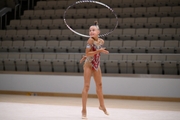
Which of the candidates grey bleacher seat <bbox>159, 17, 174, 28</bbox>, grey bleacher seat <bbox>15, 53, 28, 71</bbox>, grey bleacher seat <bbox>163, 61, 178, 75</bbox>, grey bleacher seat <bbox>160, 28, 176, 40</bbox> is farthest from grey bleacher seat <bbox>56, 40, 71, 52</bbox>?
grey bleacher seat <bbox>163, 61, 178, 75</bbox>

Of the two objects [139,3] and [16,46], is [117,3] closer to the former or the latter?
[139,3]

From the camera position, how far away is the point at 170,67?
26.7ft

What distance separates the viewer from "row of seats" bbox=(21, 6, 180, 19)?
34.7 feet

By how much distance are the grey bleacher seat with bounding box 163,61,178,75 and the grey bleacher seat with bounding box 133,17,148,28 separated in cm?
238

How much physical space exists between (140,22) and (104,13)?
1.53 m

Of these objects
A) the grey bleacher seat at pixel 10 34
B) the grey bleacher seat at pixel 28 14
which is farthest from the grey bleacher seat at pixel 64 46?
the grey bleacher seat at pixel 28 14

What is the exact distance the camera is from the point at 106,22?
10.6 meters

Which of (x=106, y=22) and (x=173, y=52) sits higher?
(x=106, y=22)

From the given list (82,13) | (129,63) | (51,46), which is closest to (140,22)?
(82,13)

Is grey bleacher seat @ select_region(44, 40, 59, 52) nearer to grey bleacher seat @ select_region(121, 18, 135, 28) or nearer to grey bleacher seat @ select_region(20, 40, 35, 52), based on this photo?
grey bleacher seat @ select_region(20, 40, 35, 52)

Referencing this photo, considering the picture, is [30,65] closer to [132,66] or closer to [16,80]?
[16,80]

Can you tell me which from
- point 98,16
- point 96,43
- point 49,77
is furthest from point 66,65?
point 96,43

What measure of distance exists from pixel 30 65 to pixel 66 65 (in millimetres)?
1105

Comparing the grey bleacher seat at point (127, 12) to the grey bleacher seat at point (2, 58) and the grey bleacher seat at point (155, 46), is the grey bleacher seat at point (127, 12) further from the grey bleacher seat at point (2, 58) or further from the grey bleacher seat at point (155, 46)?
the grey bleacher seat at point (2, 58)
